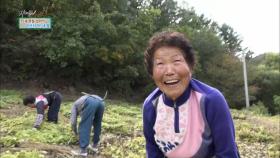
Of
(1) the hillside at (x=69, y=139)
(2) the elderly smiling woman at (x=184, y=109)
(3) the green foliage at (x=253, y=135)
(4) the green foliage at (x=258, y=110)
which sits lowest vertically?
(4) the green foliage at (x=258, y=110)

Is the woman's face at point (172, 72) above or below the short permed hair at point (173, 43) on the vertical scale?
below

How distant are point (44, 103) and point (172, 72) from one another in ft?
26.6

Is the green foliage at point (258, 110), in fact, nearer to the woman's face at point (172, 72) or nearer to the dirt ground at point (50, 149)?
the dirt ground at point (50, 149)

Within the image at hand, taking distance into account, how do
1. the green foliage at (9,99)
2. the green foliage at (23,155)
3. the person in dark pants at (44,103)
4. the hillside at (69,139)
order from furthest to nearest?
1. the green foliage at (9,99)
2. the person in dark pants at (44,103)
3. the hillside at (69,139)
4. the green foliage at (23,155)

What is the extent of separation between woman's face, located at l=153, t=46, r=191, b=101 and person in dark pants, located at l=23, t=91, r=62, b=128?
303 inches

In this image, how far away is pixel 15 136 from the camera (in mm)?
9852

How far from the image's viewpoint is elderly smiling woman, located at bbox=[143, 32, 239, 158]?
7.94 feet

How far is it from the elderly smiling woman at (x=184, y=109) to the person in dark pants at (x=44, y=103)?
7655 mm

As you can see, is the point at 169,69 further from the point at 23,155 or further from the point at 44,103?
the point at 44,103

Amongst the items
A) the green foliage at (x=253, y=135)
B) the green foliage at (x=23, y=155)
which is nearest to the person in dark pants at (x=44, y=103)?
the green foliage at (x=23, y=155)

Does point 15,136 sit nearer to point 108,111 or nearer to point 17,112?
point 17,112

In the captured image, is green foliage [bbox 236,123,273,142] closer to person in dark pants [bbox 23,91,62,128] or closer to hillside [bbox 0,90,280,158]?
hillside [bbox 0,90,280,158]

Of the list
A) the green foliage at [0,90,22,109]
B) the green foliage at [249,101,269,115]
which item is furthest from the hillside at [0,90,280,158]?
the green foliage at [249,101,269,115]

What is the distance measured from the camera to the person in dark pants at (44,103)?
1003cm
